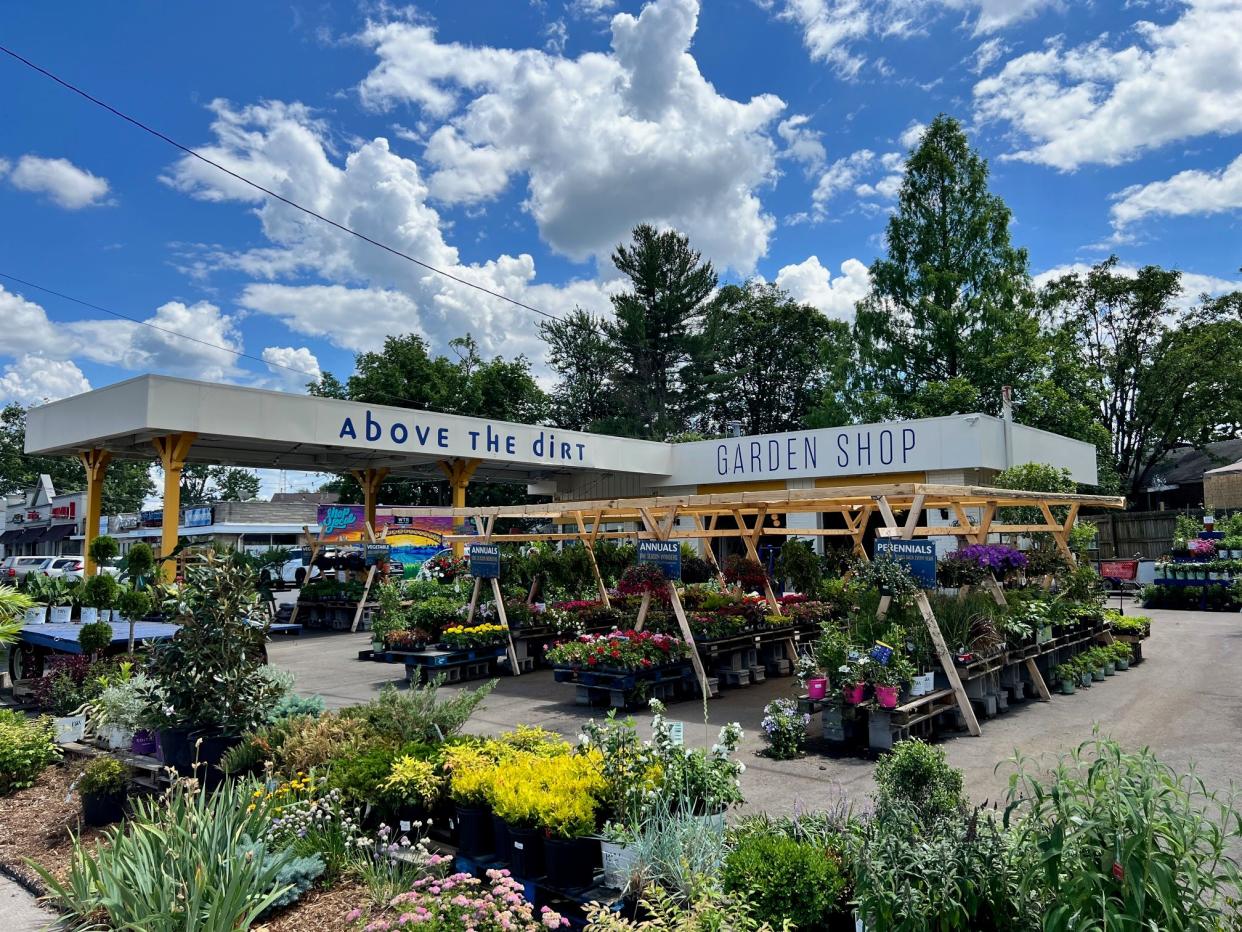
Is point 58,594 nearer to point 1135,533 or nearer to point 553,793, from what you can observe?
point 553,793

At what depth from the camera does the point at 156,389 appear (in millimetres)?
15578

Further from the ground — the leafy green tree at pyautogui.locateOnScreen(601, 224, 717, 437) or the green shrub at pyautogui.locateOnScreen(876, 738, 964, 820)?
the leafy green tree at pyautogui.locateOnScreen(601, 224, 717, 437)

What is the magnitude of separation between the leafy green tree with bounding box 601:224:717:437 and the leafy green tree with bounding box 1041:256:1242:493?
16.5 metres

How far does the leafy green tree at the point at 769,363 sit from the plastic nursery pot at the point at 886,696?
36618 millimetres

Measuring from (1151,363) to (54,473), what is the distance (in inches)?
3016

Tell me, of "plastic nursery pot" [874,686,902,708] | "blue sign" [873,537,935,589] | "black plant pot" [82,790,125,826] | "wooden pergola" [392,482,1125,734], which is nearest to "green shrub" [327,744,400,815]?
"black plant pot" [82,790,125,826]

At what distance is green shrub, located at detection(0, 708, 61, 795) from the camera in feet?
21.0

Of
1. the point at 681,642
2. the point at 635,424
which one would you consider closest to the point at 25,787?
the point at 681,642

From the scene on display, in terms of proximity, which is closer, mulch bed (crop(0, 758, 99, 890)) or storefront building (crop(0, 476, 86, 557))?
mulch bed (crop(0, 758, 99, 890))

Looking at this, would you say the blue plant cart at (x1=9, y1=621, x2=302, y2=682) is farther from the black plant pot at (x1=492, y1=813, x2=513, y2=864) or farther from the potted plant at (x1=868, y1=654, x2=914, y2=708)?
the potted plant at (x1=868, y1=654, x2=914, y2=708)

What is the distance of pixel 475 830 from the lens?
4.55 m

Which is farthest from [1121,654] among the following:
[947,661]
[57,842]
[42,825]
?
[42,825]

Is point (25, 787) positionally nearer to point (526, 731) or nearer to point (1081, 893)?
point (526, 731)

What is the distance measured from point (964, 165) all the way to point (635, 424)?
18.5m
